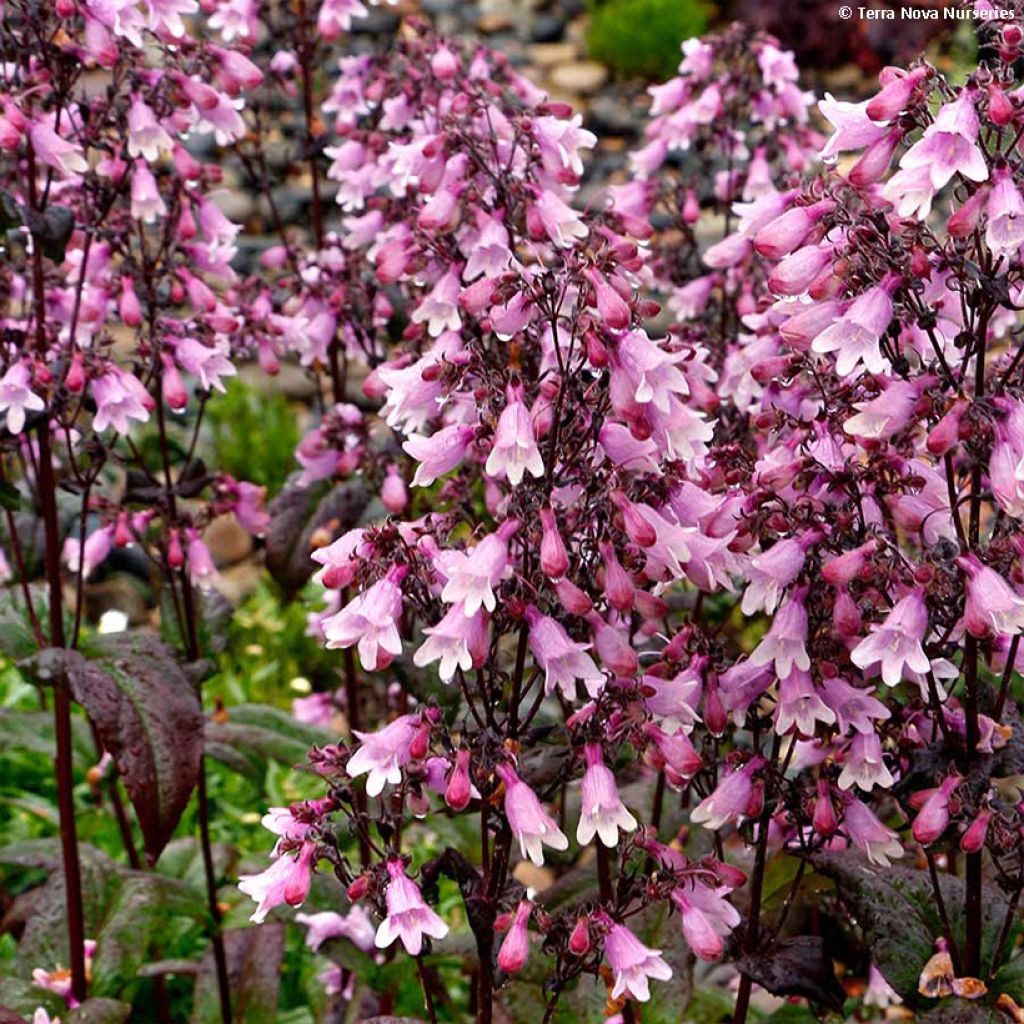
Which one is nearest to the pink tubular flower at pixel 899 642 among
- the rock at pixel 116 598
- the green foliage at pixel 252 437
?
the rock at pixel 116 598

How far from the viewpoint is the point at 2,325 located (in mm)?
3471

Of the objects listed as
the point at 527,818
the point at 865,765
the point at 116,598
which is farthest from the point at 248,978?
the point at 116,598

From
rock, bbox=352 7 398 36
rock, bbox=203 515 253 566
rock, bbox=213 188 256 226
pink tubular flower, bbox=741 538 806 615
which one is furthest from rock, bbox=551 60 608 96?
pink tubular flower, bbox=741 538 806 615

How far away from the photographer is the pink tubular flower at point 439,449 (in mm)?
2455

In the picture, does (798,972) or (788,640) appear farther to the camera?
(798,972)

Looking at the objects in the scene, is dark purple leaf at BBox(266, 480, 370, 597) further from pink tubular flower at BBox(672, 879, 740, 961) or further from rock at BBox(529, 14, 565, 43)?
rock at BBox(529, 14, 565, 43)

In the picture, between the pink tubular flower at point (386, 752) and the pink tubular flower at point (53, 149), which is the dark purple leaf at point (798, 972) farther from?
the pink tubular flower at point (53, 149)

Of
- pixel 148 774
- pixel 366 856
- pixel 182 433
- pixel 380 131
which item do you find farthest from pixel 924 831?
pixel 182 433

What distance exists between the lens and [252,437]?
7.44 m

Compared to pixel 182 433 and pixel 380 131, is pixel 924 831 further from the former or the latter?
pixel 182 433

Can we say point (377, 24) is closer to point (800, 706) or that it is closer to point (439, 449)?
point (439, 449)

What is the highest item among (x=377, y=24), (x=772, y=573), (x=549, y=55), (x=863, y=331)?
(x=377, y=24)

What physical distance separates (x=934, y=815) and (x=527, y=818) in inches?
25.3

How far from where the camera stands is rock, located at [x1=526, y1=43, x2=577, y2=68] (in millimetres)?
12242
